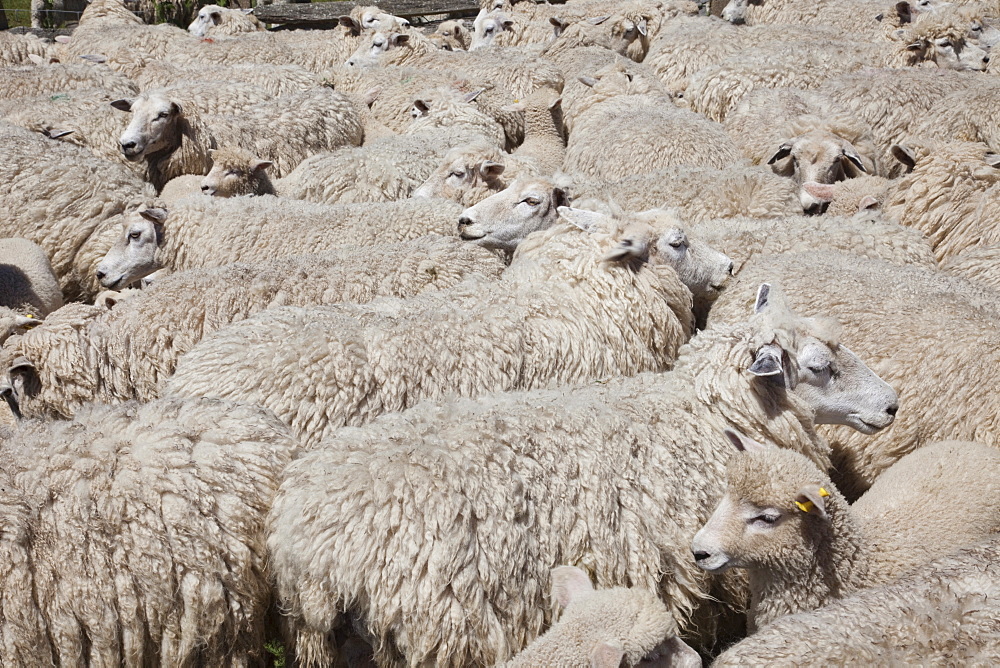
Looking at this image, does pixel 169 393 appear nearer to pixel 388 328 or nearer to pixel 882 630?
pixel 388 328

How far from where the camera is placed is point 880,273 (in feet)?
17.0

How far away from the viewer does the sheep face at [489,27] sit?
486 inches

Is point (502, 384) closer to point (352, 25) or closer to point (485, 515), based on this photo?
point (485, 515)

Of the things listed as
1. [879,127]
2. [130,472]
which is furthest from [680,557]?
[879,127]

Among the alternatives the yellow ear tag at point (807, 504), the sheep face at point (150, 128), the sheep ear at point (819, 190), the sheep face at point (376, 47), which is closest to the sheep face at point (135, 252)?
the sheep face at point (150, 128)

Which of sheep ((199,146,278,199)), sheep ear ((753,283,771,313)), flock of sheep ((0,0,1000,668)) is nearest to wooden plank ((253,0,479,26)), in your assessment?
flock of sheep ((0,0,1000,668))

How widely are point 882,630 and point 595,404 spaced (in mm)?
1364

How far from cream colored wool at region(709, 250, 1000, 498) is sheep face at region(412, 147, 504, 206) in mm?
2245

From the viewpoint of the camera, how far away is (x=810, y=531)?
142 inches

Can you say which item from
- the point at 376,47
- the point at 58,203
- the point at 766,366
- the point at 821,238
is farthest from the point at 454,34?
the point at 766,366

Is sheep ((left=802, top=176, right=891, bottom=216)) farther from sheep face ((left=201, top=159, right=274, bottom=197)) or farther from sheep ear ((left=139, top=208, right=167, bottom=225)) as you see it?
sheep ear ((left=139, top=208, right=167, bottom=225))

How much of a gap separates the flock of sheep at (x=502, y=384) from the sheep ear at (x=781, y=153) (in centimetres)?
4

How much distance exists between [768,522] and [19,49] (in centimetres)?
993

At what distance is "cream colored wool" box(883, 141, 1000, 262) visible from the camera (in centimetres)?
618
